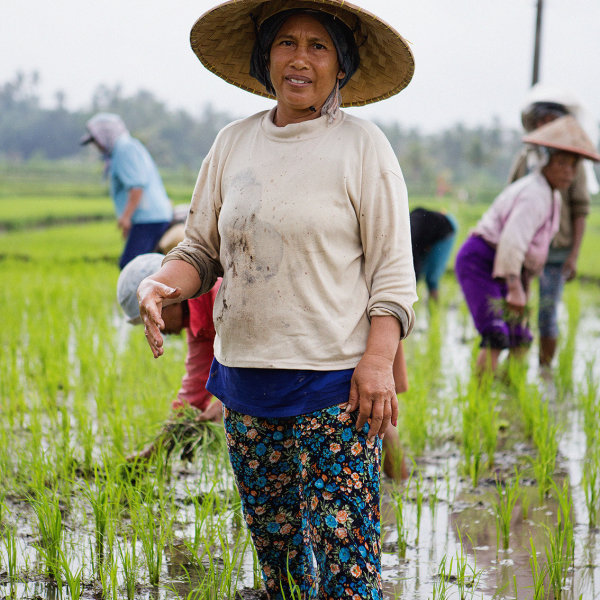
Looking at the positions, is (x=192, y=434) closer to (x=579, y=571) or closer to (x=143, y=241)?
(x=579, y=571)

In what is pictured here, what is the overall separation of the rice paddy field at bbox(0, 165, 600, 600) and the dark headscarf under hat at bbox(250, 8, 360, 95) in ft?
3.79

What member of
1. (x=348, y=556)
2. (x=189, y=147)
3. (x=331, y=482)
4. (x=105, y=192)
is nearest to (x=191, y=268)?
(x=331, y=482)

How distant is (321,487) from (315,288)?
40 cm

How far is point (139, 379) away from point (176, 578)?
1909 millimetres

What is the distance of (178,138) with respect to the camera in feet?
81.1

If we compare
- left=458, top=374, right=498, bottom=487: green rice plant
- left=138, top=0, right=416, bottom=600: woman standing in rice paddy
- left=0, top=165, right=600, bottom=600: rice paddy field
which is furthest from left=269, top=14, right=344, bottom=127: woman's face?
left=458, top=374, right=498, bottom=487: green rice plant

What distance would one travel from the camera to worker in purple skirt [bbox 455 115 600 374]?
3.79 m

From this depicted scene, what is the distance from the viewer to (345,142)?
5.50 feet

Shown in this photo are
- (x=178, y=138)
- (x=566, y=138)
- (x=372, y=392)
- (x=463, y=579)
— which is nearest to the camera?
(x=372, y=392)

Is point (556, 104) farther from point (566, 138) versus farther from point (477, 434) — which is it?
point (477, 434)

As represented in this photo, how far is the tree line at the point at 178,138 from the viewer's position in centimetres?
2230

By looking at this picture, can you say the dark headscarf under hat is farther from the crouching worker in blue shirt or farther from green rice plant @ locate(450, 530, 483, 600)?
the crouching worker in blue shirt

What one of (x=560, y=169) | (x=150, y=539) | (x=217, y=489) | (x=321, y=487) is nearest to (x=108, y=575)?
(x=150, y=539)

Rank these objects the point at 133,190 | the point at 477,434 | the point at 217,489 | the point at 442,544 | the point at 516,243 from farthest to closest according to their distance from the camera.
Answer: the point at 133,190 < the point at 516,243 < the point at 477,434 < the point at 217,489 < the point at 442,544
